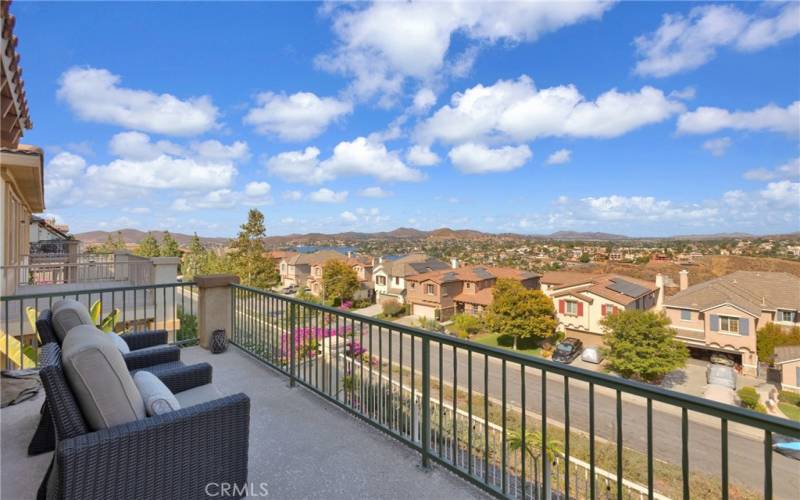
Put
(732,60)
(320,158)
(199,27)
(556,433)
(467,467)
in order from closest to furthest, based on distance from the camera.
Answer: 1. (467,467)
2. (199,27)
3. (556,433)
4. (320,158)
5. (732,60)

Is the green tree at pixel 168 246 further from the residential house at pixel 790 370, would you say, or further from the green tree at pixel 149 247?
the residential house at pixel 790 370

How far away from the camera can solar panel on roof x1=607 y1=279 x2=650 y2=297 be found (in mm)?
31612

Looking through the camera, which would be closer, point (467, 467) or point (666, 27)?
point (467, 467)

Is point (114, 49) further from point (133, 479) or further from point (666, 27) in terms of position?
point (666, 27)

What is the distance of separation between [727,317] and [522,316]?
15658mm

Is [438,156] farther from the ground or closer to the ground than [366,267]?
farther from the ground

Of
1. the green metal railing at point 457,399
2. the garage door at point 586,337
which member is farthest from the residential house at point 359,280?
the green metal railing at point 457,399

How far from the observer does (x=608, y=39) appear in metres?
39.8

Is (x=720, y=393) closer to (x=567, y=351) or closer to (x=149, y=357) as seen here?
(x=567, y=351)

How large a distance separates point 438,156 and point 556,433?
43.1 meters

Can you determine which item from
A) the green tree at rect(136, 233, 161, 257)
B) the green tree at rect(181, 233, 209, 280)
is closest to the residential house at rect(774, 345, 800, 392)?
the green tree at rect(181, 233, 209, 280)

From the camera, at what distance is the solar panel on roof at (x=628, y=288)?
31.6 m

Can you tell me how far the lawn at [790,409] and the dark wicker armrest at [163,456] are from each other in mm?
28260

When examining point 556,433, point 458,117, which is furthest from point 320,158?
point 556,433
